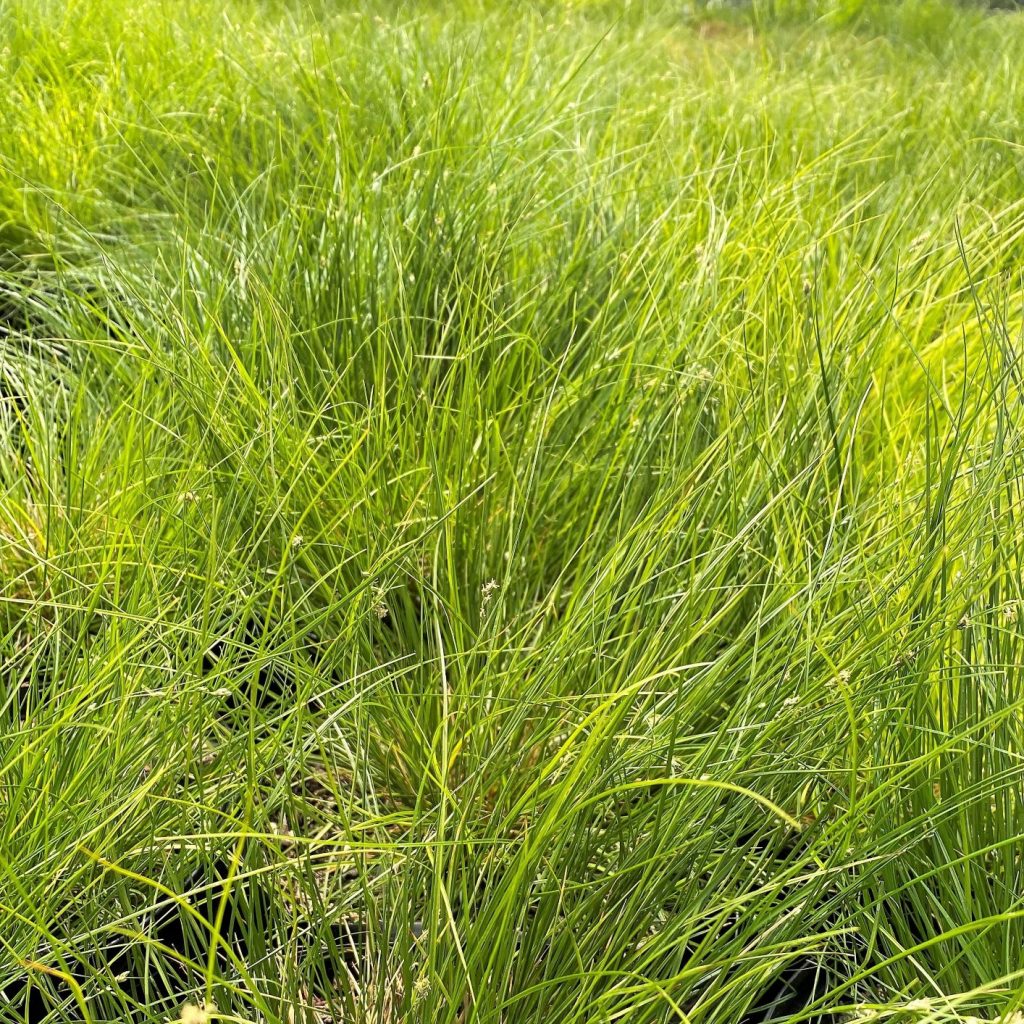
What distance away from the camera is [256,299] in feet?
4.67

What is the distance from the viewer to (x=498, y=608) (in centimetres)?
107

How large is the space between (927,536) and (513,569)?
0.49 meters

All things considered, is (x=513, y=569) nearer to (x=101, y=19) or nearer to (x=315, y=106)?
(x=315, y=106)

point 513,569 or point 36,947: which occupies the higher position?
point 513,569

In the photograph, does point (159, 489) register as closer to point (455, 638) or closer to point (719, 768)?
point (455, 638)

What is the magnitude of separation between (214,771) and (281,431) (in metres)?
0.39

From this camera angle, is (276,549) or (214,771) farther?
(276,549)

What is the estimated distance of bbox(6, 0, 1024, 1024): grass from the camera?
34.2 inches

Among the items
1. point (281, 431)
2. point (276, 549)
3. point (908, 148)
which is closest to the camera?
point (281, 431)

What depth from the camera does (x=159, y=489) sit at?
1.20 metres

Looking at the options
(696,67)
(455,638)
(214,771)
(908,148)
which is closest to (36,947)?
(214,771)

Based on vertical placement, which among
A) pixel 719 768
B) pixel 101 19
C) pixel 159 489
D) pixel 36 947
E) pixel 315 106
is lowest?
pixel 36 947

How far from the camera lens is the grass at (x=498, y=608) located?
87 centimetres

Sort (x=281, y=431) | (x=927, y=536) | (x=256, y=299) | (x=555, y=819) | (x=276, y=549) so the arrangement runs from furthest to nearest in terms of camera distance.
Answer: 1. (x=256, y=299)
2. (x=276, y=549)
3. (x=281, y=431)
4. (x=927, y=536)
5. (x=555, y=819)
